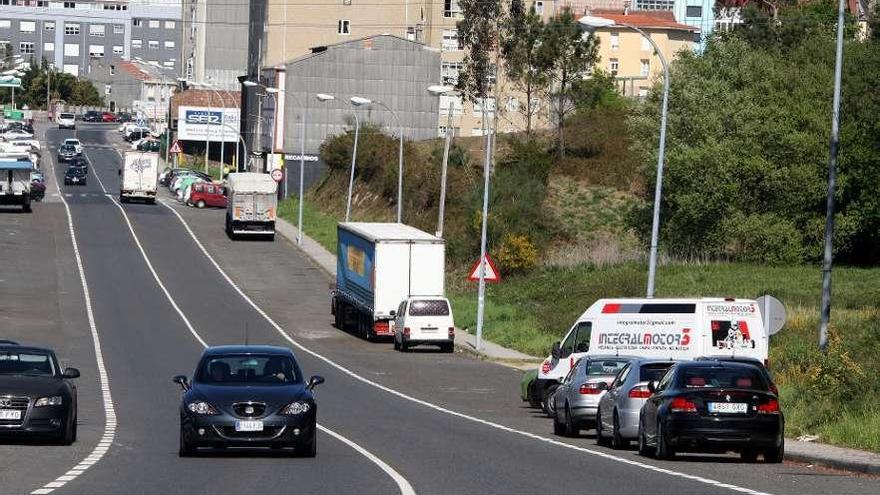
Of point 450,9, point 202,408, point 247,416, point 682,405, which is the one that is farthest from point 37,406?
point 450,9

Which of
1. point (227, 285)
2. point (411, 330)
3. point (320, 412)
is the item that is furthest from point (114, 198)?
point (320, 412)

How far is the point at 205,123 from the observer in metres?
148

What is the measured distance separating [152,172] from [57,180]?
80.9 feet

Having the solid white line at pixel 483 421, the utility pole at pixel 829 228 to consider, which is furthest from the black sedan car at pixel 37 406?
the utility pole at pixel 829 228

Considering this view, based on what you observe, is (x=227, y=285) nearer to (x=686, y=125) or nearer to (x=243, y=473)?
(x=686, y=125)

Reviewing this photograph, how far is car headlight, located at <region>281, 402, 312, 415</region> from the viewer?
2152 centimetres

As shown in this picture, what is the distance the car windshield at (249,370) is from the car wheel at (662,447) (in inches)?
191

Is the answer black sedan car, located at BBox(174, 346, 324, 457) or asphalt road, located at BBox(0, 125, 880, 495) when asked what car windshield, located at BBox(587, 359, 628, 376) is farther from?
black sedan car, located at BBox(174, 346, 324, 457)

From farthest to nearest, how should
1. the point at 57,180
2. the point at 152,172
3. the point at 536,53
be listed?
the point at 57,180, the point at 152,172, the point at 536,53

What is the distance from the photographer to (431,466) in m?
20.9

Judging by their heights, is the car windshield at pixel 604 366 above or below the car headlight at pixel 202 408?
below

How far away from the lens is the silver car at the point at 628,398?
24531 millimetres

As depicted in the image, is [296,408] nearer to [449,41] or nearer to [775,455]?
[775,455]

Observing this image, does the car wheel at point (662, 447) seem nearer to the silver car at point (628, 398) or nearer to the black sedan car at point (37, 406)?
the silver car at point (628, 398)
